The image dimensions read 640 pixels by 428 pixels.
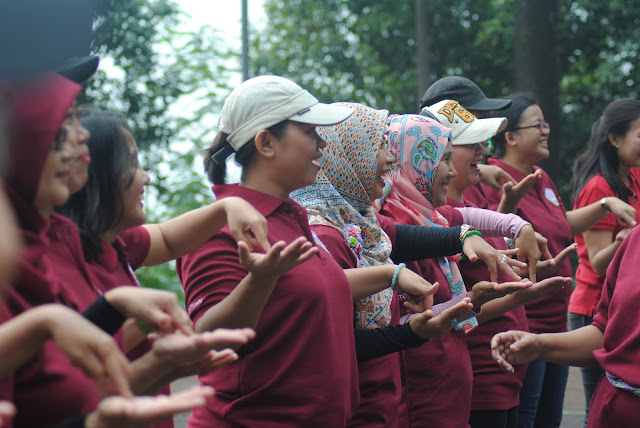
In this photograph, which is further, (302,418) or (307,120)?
(307,120)

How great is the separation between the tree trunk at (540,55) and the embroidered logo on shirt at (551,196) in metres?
6.26

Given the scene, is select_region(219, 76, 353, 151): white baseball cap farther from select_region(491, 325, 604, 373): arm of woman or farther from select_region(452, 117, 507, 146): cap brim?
select_region(452, 117, 507, 146): cap brim

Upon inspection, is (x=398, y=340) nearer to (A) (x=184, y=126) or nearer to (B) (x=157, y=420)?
(B) (x=157, y=420)

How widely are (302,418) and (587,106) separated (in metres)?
14.5

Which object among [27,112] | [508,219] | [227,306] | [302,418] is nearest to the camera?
[27,112]

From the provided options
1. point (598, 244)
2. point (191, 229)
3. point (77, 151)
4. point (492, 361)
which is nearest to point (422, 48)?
point (598, 244)

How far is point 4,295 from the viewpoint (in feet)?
5.21

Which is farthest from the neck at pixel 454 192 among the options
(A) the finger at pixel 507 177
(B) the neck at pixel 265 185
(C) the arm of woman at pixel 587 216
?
(B) the neck at pixel 265 185

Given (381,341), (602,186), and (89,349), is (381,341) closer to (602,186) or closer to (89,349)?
(89,349)

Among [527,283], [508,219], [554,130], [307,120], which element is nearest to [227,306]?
[307,120]

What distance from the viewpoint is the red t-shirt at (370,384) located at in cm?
302

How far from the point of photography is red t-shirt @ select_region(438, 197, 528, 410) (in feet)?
12.5

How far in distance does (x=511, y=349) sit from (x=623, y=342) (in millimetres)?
418

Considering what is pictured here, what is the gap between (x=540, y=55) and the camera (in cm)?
1136
